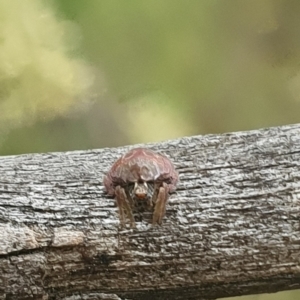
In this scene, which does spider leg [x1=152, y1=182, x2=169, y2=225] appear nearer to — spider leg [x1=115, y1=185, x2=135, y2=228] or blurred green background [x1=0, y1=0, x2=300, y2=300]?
spider leg [x1=115, y1=185, x2=135, y2=228]

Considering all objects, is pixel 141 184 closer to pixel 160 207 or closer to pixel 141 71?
pixel 160 207

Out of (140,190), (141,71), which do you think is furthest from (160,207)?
(141,71)

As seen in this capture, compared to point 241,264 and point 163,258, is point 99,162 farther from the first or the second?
point 241,264

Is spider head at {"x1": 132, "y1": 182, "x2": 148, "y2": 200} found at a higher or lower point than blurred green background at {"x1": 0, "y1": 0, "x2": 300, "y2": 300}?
lower

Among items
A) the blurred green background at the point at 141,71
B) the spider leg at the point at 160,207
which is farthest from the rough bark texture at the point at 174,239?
the blurred green background at the point at 141,71

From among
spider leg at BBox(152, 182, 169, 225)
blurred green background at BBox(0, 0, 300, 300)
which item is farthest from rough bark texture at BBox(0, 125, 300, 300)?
blurred green background at BBox(0, 0, 300, 300)

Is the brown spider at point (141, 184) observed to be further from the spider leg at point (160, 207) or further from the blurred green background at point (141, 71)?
the blurred green background at point (141, 71)
